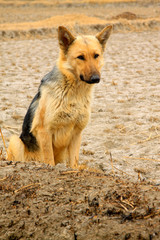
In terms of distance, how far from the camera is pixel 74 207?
2.24m

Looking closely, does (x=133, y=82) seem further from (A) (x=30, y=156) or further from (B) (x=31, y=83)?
(A) (x=30, y=156)

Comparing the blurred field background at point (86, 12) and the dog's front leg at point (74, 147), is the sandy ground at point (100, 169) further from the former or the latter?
the blurred field background at point (86, 12)

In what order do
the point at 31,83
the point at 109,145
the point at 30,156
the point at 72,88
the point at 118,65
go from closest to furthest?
1. the point at 72,88
2. the point at 30,156
3. the point at 109,145
4. the point at 31,83
5. the point at 118,65

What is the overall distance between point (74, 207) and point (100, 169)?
2279mm

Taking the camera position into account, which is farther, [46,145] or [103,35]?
[103,35]

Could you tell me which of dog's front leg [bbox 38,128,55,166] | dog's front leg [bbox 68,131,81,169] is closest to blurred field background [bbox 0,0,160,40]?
dog's front leg [bbox 68,131,81,169]

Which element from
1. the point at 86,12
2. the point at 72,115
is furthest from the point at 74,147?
the point at 86,12

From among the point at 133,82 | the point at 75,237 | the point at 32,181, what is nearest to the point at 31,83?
the point at 133,82

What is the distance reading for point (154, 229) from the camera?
198 centimetres

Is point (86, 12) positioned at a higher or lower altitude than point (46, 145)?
higher

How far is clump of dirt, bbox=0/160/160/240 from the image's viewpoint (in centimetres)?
201

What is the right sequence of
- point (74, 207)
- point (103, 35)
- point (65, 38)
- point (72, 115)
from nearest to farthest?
point (74, 207) < point (72, 115) < point (65, 38) < point (103, 35)

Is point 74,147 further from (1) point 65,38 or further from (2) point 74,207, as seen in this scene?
(2) point 74,207

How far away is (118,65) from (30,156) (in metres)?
7.90
